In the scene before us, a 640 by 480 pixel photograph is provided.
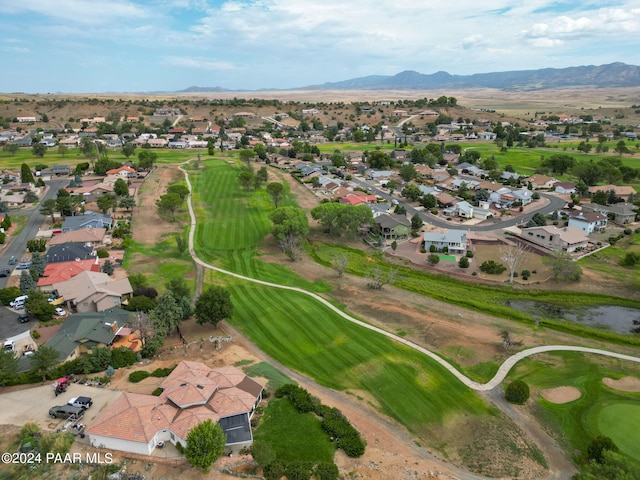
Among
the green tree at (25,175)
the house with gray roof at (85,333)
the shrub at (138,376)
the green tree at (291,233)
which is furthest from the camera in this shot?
the green tree at (25,175)

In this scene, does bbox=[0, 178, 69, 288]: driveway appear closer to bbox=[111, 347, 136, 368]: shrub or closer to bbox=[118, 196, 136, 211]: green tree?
bbox=[118, 196, 136, 211]: green tree

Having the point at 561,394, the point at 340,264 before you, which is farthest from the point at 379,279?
the point at 561,394

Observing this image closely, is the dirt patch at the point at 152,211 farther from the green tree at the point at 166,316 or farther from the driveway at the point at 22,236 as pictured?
the green tree at the point at 166,316

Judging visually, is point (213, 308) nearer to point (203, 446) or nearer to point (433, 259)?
point (203, 446)

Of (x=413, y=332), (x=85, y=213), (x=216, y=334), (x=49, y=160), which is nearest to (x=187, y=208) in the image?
(x=85, y=213)

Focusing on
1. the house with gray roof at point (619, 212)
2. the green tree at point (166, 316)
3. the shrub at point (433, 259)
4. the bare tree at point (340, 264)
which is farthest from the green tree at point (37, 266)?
the house with gray roof at point (619, 212)

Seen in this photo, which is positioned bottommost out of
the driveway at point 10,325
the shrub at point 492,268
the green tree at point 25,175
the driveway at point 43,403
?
the shrub at point 492,268
